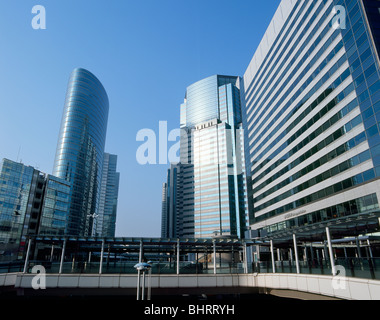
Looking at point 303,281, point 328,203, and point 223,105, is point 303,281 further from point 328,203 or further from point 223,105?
point 223,105

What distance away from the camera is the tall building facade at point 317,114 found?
120 ft

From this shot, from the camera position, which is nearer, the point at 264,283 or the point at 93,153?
the point at 264,283

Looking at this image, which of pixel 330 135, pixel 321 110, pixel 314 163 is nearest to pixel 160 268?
pixel 330 135

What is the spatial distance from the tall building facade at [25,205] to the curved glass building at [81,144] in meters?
34.9

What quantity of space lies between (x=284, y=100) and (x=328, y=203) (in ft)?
91.2

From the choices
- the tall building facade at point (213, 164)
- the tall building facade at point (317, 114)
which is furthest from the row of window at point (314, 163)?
the tall building facade at point (213, 164)

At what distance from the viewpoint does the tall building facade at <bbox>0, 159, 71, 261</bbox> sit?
84.6 m

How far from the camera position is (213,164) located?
161m

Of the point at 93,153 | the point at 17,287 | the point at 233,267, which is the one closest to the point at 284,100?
the point at 233,267

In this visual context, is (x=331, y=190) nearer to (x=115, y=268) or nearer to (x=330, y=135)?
(x=330, y=135)

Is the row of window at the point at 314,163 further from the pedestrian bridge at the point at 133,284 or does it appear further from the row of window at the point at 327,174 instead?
the pedestrian bridge at the point at 133,284

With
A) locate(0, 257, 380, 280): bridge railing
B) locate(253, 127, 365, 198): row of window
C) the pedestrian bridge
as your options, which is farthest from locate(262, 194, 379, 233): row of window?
the pedestrian bridge

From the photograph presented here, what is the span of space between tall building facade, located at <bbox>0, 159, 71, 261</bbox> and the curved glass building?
114ft
